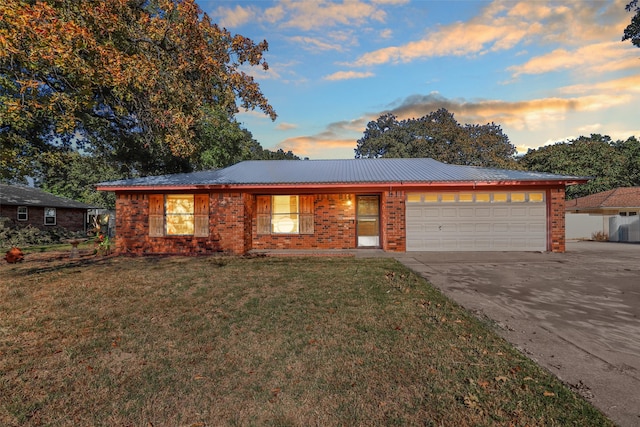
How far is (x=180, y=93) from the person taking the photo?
7.48 m

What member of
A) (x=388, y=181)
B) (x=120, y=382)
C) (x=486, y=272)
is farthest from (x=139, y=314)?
(x=388, y=181)

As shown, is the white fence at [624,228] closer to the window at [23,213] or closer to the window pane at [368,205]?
the window pane at [368,205]

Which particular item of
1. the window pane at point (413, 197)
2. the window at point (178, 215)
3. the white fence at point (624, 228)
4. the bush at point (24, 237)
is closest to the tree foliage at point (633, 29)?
the white fence at point (624, 228)

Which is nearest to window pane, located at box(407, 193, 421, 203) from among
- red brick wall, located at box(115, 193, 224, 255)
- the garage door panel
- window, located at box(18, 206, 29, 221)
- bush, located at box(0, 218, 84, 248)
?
the garage door panel

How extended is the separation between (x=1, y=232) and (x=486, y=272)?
23.7 meters

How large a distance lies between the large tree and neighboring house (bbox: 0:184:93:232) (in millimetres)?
15425

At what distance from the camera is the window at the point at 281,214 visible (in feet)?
42.9

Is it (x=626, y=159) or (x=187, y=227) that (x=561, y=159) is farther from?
(x=187, y=227)

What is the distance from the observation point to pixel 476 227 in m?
12.3

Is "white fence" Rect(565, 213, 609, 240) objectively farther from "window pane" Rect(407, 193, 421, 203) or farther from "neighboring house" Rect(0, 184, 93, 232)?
"neighboring house" Rect(0, 184, 93, 232)

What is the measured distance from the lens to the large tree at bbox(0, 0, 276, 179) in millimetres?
5727

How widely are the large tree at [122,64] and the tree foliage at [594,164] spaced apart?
3195 cm

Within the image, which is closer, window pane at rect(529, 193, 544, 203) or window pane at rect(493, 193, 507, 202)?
window pane at rect(529, 193, 544, 203)

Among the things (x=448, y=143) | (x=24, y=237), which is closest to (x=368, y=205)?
(x=24, y=237)
